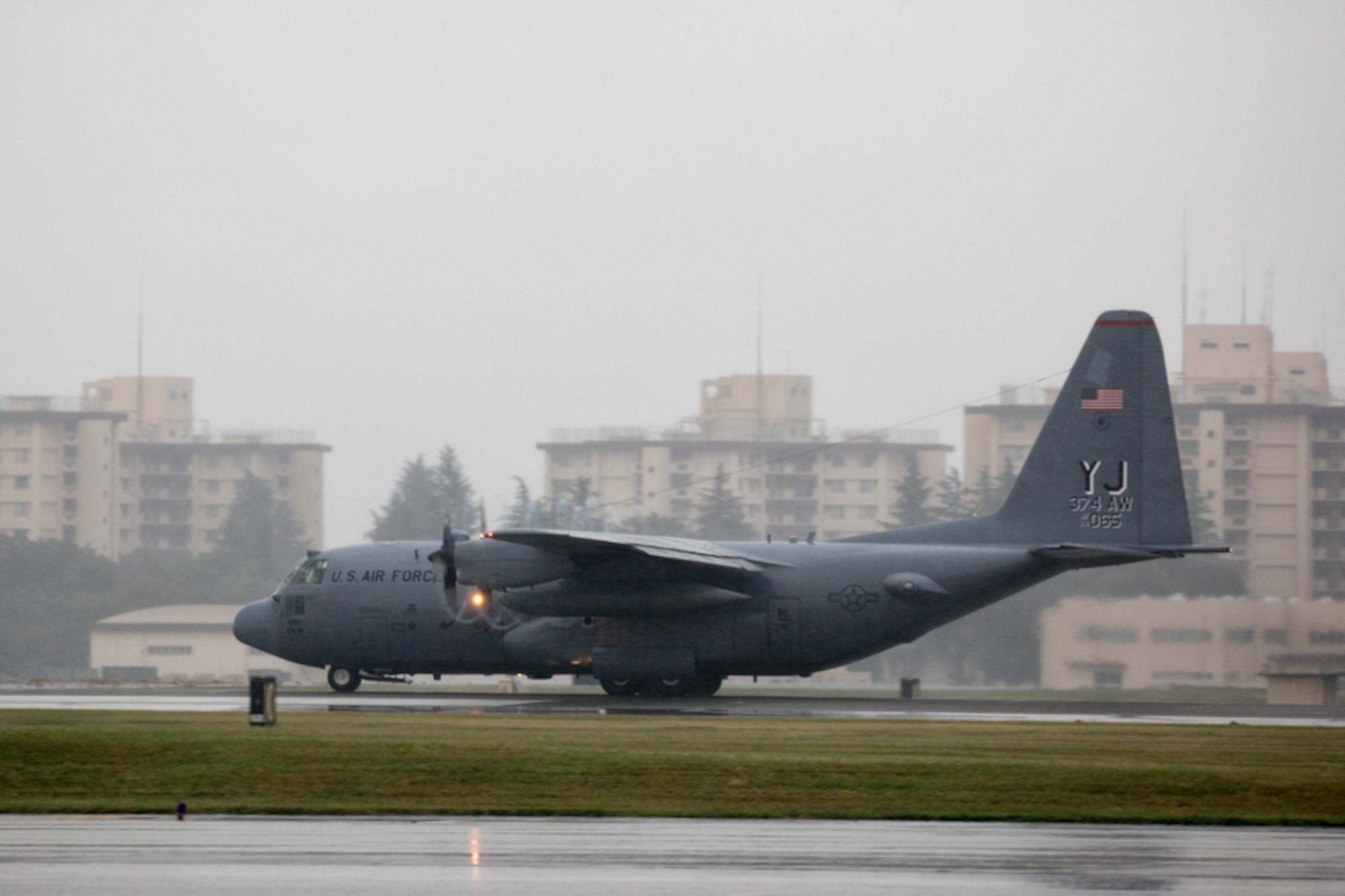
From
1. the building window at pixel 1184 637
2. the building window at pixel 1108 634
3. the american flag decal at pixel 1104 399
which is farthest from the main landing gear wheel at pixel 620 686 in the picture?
the building window at pixel 1184 637

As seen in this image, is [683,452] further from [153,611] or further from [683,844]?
[683,844]

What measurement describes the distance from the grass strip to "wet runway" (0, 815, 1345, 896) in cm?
111

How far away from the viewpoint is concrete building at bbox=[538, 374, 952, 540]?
5851 inches

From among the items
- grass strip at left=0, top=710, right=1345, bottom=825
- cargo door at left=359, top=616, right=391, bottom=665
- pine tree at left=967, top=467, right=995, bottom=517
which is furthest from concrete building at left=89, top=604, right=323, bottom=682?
grass strip at left=0, top=710, right=1345, bottom=825

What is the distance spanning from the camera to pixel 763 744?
26469 millimetres

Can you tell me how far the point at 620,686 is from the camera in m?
40.0

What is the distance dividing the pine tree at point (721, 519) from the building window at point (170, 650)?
29.2 m

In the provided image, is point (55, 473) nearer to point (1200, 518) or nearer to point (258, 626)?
point (1200, 518)

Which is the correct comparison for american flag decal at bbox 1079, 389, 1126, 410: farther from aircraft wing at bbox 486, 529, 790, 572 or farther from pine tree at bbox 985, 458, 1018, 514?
pine tree at bbox 985, 458, 1018, 514

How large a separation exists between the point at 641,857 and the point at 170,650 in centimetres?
8604

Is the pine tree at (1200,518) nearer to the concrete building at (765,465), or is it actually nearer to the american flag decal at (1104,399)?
the american flag decal at (1104,399)

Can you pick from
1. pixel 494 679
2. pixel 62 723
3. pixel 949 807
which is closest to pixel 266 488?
pixel 494 679

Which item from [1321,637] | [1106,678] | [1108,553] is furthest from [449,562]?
[1321,637]

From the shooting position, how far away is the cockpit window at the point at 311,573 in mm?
42094
